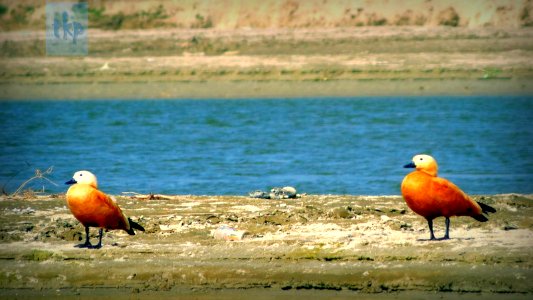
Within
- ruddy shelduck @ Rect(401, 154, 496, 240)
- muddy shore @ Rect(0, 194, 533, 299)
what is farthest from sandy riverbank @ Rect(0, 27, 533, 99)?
ruddy shelduck @ Rect(401, 154, 496, 240)

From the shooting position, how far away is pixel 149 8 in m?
46.2

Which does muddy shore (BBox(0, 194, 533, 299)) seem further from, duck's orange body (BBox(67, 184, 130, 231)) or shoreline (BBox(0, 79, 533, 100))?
shoreline (BBox(0, 79, 533, 100))

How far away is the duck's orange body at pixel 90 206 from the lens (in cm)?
980

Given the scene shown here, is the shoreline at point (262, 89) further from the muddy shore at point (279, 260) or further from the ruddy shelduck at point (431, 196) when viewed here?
the ruddy shelduck at point (431, 196)

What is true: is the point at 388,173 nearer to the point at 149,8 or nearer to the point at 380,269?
the point at 380,269

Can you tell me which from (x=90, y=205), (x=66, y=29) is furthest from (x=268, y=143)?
(x=66, y=29)

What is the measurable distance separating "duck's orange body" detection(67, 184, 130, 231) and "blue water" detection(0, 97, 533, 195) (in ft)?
20.7

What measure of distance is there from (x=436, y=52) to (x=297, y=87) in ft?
15.8

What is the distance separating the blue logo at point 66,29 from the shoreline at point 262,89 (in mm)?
3179

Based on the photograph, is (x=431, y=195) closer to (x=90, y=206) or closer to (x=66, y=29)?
(x=90, y=206)

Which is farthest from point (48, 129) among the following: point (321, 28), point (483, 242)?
point (483, 242)

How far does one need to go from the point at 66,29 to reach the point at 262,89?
1302 centimetres

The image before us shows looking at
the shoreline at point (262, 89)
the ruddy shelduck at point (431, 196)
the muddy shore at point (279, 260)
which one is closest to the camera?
the muddy shore at point (279, 260)

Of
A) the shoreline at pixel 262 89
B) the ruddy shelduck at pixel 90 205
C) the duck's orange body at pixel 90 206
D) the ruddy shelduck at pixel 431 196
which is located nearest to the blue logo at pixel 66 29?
the shoreline at pixel 262 89
